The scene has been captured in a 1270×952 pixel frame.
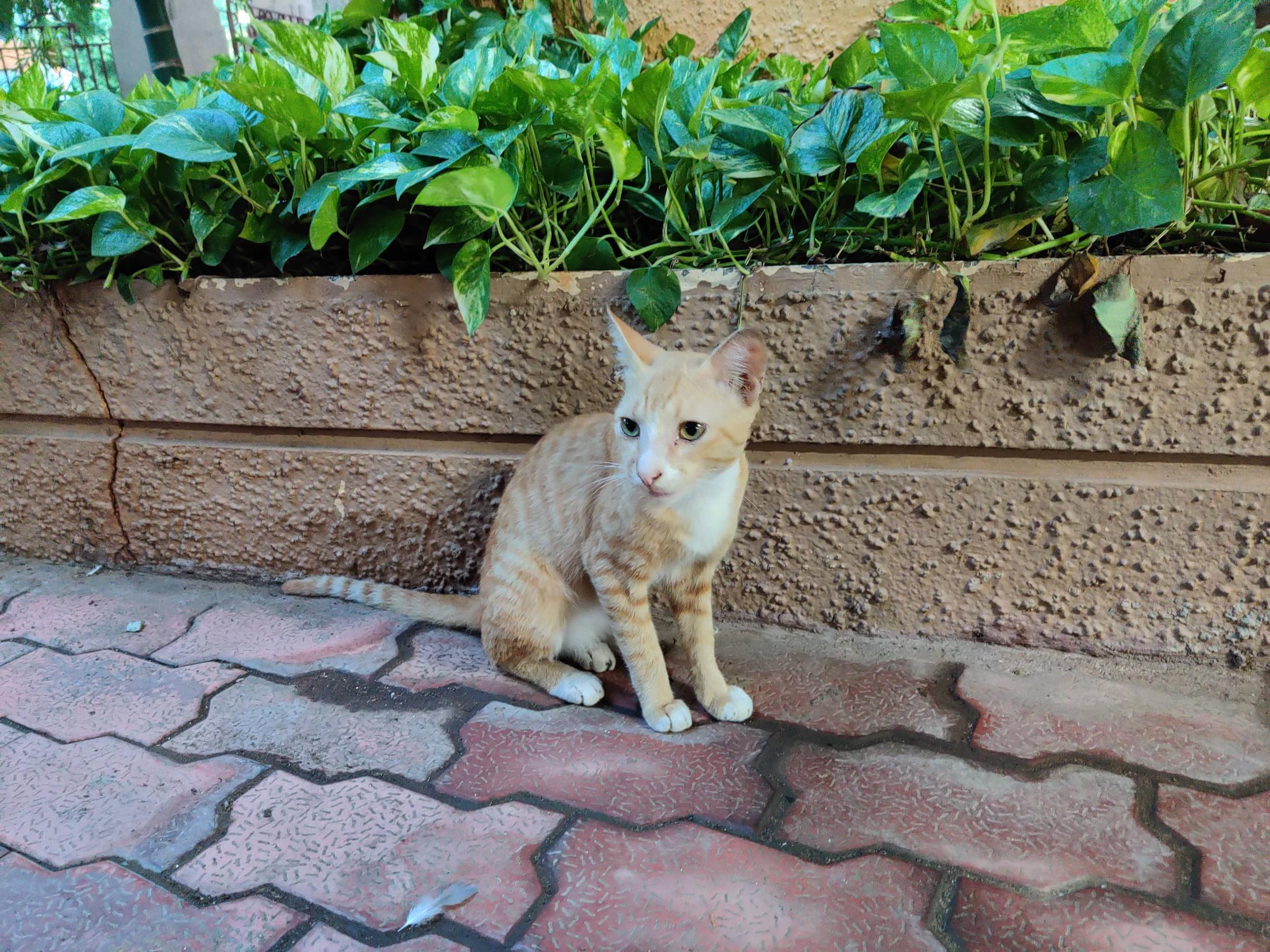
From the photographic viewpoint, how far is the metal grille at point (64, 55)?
4.79m

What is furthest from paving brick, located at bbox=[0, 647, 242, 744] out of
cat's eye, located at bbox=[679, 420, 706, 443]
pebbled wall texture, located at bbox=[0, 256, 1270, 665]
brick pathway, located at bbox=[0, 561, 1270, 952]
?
cat's eye, located at bbox=[679, 420, 706, 443]

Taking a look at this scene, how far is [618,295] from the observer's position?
5.43 feet

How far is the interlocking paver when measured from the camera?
0.98m

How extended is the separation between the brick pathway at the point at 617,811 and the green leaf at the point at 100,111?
4.21 ft

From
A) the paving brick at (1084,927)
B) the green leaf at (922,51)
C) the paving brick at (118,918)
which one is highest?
the green leaf at (922,51)

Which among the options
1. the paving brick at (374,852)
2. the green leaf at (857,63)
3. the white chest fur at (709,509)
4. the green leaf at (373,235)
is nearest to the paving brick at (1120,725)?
the white chest fur at (709,509)

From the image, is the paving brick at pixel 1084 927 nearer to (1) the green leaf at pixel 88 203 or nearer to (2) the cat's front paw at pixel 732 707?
(2) the cat's front paw at pixel 732 707

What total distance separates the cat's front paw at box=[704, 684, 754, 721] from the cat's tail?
62cm

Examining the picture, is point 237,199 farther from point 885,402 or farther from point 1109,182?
point 1109,182

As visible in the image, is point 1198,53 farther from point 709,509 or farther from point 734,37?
point 734,37

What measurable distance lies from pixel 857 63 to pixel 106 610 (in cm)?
235

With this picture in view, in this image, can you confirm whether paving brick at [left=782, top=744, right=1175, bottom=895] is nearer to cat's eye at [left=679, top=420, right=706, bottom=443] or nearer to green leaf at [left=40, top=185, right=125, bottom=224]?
cat's eye at [left=679, top=420, right=706, bottom=443]

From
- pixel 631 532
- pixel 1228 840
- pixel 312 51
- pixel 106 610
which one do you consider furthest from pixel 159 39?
pixel 1228 840

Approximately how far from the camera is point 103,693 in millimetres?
1610
